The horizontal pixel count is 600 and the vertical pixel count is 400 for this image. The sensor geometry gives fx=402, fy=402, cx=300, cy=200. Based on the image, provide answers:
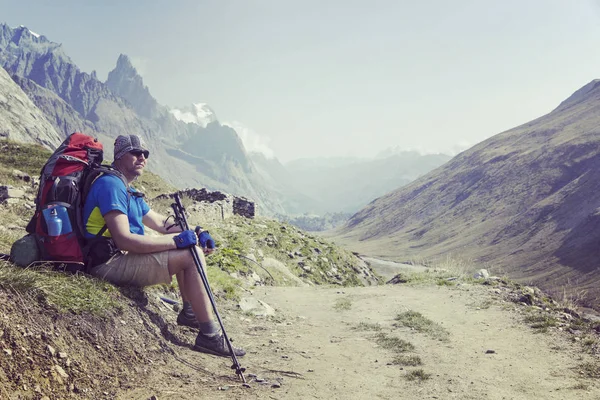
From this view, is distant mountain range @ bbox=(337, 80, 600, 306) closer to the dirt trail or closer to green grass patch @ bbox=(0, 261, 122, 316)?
the dirt trail

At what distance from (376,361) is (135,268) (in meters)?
4.25

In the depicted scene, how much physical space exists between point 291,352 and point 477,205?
177811mm

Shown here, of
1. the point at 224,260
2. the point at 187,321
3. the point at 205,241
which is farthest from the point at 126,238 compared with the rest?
the point at 224,260

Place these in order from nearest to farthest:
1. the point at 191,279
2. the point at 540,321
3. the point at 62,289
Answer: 1. the point at 62,289
2. the point at 191,279
3. the point at 540,321

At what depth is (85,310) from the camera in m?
4.84

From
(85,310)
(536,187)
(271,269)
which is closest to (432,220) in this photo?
(536,187)

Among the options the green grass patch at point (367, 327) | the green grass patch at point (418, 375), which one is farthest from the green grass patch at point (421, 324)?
the green grass patch at point (418, 375)

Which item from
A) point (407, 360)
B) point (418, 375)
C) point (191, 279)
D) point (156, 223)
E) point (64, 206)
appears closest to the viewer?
point (64, 206)

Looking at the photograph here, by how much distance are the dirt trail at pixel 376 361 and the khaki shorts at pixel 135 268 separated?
1.15 m

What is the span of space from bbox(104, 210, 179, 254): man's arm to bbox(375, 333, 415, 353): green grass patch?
487cm

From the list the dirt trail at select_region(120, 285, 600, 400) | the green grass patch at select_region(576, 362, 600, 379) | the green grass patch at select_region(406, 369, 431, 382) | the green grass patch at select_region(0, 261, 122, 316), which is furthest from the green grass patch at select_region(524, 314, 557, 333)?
the green grass patch at select_region(0, 261, 122, 316)

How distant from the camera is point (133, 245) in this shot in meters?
5.05

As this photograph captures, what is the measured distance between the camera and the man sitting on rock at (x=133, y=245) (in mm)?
5020

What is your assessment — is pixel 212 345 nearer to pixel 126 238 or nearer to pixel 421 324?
pixel 126 238
